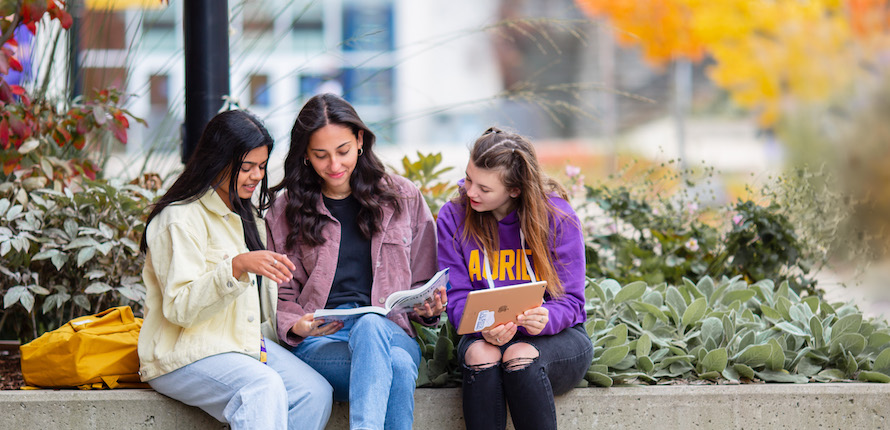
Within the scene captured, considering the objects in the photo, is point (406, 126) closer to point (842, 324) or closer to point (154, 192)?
point (154, 192)

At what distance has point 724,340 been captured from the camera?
9.20ft

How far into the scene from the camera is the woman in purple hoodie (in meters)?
2.31

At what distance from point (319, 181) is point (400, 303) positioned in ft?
1.79

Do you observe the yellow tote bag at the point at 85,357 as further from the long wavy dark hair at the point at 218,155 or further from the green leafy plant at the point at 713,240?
the green leafy plant at the point at 713,240

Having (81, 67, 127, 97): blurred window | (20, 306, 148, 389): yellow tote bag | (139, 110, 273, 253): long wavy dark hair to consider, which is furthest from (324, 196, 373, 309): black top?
(81, 67, 127, 97): blurred window

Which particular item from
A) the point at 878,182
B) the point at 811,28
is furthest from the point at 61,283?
the point at 811,28

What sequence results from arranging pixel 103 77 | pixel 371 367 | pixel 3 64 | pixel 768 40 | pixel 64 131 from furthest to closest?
1. pixel 768 40
2. pixel 103 77
3. pixel 64 131
4. pixel 3 64
5. pixel 371 367

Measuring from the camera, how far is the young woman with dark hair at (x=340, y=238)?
2420mm

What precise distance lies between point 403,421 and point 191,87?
147 centimetres

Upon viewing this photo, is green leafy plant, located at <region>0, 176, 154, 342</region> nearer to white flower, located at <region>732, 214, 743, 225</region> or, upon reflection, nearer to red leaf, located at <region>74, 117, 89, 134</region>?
red leaf, located at <region>74, 117, 89, 134</region>

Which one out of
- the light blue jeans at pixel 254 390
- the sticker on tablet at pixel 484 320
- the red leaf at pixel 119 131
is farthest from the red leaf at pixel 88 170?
the sticker on tablet at pixel 484 320

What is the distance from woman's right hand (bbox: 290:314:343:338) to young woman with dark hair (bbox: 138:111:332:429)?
0.08 metres

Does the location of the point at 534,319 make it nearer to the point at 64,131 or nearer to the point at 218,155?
the point at 218,155

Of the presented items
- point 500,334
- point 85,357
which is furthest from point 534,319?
point 85,357
